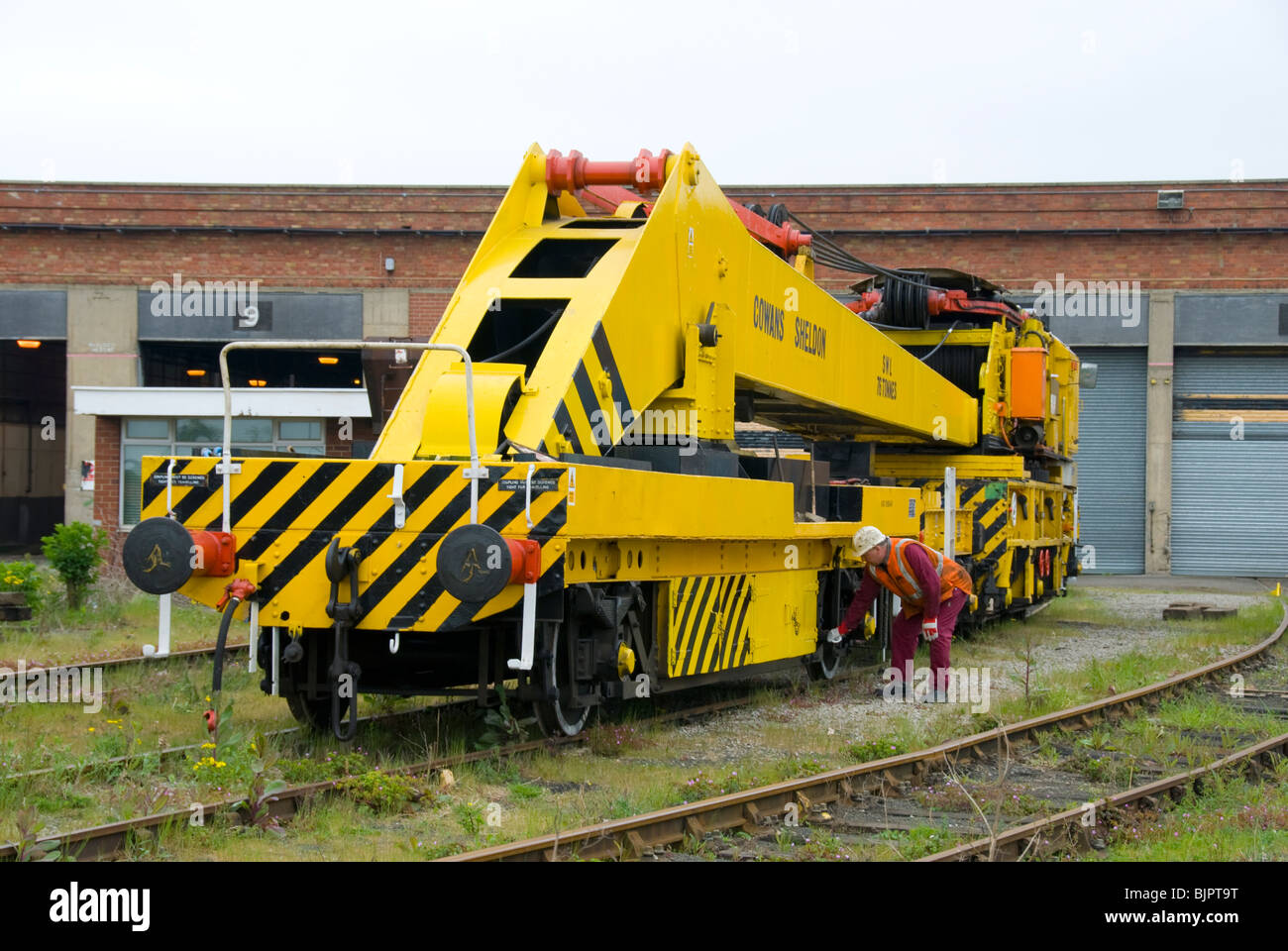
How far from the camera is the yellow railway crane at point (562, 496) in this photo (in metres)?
7.15

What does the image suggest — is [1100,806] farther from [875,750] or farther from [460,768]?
[460,768]

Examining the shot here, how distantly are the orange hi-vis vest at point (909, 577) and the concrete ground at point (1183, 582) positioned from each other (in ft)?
53.5

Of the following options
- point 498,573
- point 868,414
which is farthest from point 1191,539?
point 498,573

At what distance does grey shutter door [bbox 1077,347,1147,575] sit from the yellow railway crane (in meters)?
19.8

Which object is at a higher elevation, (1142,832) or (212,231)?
(212,231)

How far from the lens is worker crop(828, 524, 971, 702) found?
1053cm

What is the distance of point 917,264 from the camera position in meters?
27.8

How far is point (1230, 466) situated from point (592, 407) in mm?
24514

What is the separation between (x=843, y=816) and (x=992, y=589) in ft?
30.5

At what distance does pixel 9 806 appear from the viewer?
21.2 ft

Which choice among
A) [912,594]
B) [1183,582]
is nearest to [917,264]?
[1183,582]

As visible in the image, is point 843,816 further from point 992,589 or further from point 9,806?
point 992,589

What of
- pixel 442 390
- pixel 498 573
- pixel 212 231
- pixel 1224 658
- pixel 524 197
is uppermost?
pixel 212 231

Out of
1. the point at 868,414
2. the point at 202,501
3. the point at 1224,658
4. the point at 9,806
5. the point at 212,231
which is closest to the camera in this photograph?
the point at 9,806
